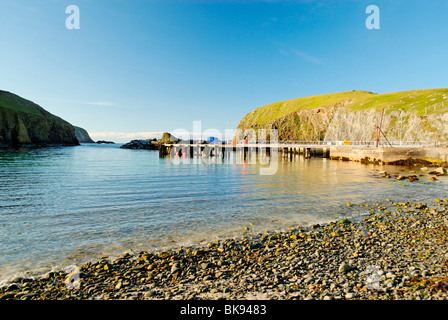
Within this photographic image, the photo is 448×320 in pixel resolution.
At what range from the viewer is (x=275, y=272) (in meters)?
7.59

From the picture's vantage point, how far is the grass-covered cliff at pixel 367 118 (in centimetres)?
7719

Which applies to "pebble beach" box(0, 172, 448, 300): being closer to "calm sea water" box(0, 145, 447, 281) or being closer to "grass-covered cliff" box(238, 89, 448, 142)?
"calm sea water" box(0, 145, 447, 281)

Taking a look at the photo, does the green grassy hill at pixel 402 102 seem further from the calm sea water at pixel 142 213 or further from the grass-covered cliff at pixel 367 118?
the calm sea water at pixel 142 213

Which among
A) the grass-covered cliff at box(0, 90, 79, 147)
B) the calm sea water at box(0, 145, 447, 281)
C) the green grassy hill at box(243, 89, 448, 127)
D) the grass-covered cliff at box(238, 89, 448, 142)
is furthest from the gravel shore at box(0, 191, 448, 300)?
the grass-covered cliff at box(0, 90, 79, 147)

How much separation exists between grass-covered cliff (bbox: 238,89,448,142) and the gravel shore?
81.4 meters

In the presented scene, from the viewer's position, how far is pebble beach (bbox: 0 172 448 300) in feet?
20.9

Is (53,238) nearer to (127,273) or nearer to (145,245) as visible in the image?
(145,245)

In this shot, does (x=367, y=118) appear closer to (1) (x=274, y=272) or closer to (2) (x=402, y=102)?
(2) (x=402, y=102)

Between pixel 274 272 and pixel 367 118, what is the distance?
117 metres

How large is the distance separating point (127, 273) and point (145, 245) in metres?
2.62

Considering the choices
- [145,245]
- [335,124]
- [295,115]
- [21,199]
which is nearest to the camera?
[145,245]

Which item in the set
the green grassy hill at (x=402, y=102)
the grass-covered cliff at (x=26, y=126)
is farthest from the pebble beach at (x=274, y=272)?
the grass-covered cliff at (x=26, y=126)
